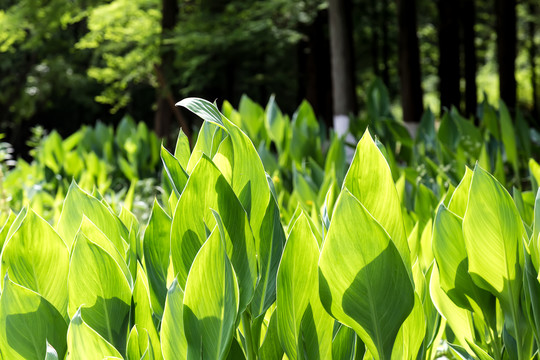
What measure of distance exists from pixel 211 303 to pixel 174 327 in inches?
3.8

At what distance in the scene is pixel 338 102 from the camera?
808 cm

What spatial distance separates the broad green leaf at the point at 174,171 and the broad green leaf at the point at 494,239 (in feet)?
2.09

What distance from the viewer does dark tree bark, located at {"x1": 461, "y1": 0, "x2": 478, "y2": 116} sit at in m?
16.0

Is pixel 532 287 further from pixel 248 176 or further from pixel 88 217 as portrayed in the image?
pixel 88 217

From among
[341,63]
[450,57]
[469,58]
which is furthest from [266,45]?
[341,63]

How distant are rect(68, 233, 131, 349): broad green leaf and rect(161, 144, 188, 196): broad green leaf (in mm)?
239

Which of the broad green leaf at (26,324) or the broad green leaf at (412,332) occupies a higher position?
the broad green leaf at (26,324)

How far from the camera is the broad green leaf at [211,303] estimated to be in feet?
3.92

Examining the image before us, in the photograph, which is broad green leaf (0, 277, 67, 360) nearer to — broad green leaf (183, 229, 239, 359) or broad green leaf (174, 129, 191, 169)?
broad green leaf (183, 229, 239, 359)

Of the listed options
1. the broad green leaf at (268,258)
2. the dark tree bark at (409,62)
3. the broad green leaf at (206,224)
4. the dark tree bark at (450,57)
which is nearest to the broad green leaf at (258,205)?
the broad green leaf at (268,258)

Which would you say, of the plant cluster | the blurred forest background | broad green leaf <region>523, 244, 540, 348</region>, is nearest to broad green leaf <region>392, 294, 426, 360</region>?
broad green leaf <region>523, 244, 540, 348</region>

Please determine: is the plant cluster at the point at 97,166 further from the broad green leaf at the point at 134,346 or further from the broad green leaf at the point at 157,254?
the broad green leaf at the point at 134,346

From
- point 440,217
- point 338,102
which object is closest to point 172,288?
point 440,217

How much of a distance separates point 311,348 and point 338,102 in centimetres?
685
